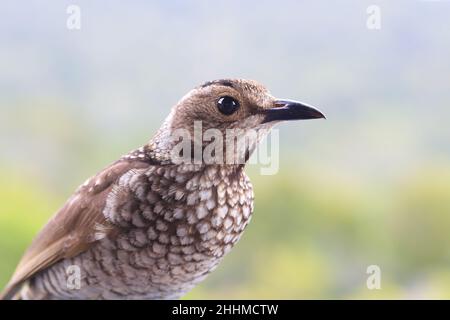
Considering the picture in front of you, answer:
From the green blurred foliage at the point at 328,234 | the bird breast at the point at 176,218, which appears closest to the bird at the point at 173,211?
the bird breast at the point at 176,218

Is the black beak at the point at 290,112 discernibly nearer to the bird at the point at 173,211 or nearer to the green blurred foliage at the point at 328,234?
the bird at the point at 173,211

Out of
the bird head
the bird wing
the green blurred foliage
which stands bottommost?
the green blurred foliage

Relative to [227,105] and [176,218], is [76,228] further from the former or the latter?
[227,105]

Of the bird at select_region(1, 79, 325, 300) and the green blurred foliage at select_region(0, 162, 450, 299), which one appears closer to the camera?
the bird at select_region(1, 79, 325, 300)

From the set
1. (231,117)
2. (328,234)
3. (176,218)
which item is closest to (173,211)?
(176,218)

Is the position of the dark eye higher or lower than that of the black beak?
higher

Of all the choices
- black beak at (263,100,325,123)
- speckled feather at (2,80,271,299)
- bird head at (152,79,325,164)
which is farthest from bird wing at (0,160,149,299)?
black beak at (263,100,325,123)

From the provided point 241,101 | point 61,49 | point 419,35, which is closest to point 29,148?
point 61,49

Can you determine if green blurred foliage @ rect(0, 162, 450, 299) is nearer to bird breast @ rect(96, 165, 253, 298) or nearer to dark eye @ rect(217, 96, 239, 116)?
bird breast @ rect(96, 165, 253, 298)
